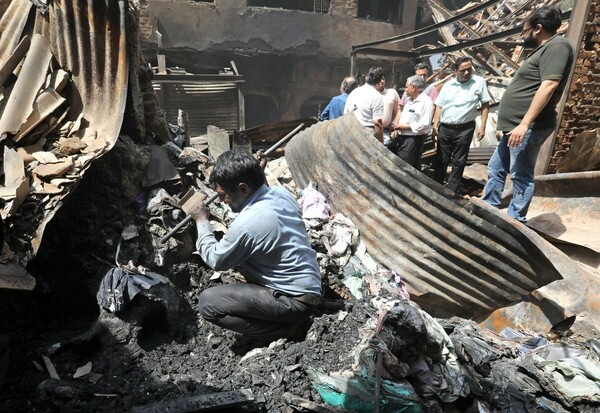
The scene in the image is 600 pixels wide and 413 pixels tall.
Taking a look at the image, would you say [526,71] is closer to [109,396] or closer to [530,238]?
[530,238]

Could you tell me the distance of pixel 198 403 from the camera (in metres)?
2.12

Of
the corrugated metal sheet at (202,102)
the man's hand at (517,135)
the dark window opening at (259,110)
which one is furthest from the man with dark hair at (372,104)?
the dark window opening at (259,110)

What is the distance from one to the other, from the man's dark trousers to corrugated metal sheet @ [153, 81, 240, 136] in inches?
351

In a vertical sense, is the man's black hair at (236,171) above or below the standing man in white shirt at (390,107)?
below

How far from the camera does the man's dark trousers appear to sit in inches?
190

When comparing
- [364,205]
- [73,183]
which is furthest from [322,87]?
[73,183]

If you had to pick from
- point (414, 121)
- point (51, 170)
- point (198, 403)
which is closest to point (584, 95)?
point (414, 121)

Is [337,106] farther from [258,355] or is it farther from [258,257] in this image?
[258,355]

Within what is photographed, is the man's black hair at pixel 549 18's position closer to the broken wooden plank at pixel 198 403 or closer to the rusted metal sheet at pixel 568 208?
the rusted metal sheet at pixel 568 208

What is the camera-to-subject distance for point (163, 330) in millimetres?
2943

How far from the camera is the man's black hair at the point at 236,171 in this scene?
254cm

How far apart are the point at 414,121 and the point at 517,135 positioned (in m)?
1.45

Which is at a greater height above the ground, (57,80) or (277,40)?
(277,40)

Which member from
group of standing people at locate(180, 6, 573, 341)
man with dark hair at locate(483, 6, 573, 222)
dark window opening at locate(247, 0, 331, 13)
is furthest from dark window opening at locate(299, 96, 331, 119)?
man with dark hair at locate(483, 6, 573, 222)
